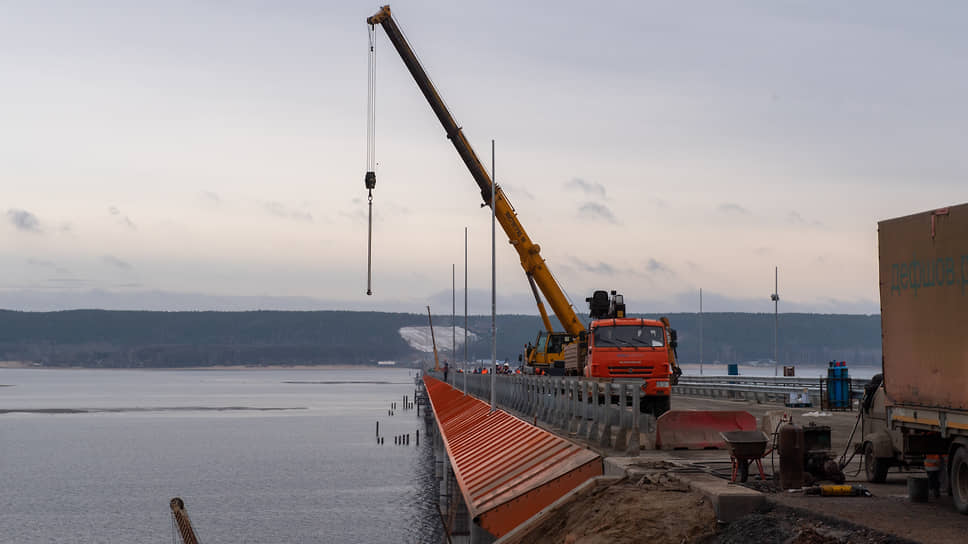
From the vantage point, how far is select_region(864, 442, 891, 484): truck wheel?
1695 cm

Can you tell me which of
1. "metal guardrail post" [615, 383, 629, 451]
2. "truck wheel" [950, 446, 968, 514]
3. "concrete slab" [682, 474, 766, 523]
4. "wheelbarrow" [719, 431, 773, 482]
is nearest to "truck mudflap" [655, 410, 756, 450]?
"metal guardrail post" [615, 383, 629, 451]

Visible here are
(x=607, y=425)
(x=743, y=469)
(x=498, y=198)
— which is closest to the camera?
(x=743, y=469)

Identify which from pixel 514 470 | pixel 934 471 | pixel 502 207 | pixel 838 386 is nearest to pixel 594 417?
pixel 514 470

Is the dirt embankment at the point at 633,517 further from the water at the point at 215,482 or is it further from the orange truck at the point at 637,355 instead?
the water at the point at 215,482

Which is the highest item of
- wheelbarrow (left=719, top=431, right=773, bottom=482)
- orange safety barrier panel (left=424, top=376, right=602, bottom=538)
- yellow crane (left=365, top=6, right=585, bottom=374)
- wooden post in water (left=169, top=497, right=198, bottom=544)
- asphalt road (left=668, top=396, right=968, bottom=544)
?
yellow crane (left=365, top=6, right=585, bottom=374)

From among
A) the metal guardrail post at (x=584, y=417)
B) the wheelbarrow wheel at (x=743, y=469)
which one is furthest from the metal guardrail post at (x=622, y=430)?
the wheelbarrow wheel at (x=743, y=469)

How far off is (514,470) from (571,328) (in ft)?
101

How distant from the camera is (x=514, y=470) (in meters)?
24.1

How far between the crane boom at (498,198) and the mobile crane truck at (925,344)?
36769 millimetres

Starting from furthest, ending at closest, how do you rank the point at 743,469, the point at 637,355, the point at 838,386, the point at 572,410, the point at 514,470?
the point at 838,386 → the point at 637,355 → the point at 572,410 → the point at 514,470 → the point at 743,469

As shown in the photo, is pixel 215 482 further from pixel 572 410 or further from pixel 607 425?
pixel 607 425

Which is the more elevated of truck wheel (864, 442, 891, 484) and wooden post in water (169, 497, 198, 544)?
truck wheel (864, 442, 891, 484)

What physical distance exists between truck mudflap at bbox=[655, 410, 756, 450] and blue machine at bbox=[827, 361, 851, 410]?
1520cm

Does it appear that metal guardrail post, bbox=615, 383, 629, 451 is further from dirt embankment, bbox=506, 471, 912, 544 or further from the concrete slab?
the concrete slab
